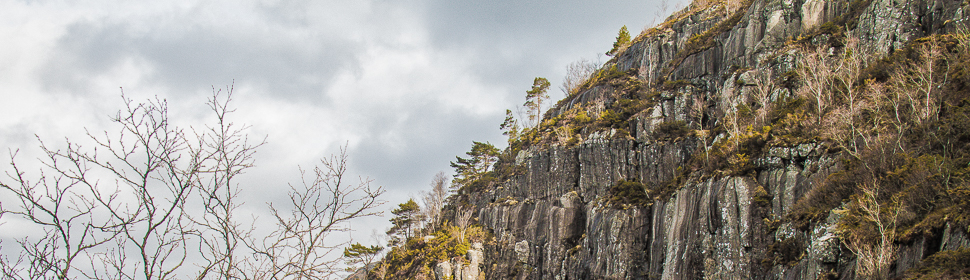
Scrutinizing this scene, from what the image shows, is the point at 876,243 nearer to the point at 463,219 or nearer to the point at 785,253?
the point at 785,253

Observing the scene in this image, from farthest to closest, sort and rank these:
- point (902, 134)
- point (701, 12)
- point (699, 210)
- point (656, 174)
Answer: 1. point (701, 12)
2. point (656, 174)
3. point (699, 210)
4. point (902, 134)

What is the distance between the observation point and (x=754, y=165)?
23281mm

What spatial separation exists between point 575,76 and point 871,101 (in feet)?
121

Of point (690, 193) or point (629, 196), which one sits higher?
point (629, 196)

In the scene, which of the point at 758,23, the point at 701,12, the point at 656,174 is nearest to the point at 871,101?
the point at 656,174

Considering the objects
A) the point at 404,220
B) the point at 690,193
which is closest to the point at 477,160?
the point at 404,220

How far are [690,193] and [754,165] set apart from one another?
3252 millimetres

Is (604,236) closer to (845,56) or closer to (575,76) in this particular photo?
(845,56)

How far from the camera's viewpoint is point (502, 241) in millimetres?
37656

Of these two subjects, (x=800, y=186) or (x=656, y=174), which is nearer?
(x=800, y=186)

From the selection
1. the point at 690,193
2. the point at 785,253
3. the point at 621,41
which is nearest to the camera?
the point at 785,253

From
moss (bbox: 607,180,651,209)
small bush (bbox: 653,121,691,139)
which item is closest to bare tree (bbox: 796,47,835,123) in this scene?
small bush (bbox: 653,121,691,139)

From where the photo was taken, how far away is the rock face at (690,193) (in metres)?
20.6

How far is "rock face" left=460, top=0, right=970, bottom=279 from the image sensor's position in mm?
20578
